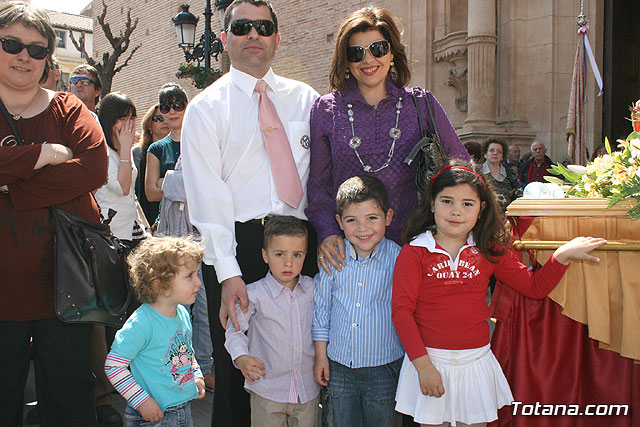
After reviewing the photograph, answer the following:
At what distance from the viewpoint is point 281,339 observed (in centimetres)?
292

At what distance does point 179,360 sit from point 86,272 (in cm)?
63

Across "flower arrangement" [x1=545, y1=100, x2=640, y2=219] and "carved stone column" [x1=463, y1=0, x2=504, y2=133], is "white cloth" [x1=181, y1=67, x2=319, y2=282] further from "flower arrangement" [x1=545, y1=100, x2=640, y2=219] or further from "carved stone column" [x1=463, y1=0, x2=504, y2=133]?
"carved stone column" [x1=463, y1=0, x2=504, y2=133]

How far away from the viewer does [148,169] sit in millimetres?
5066

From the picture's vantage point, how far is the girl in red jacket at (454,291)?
269cm

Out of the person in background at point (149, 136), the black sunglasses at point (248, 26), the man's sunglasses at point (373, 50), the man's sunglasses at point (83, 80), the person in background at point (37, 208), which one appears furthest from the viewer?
the person in background at point (149, 136)

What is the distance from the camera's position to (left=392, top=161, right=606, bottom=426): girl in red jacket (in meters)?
2.69

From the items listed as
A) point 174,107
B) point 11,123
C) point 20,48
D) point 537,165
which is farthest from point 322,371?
point 537,165

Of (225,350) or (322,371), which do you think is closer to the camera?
(322,371)

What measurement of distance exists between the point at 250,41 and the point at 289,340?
5.20 ft

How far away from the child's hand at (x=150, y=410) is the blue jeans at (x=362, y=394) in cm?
84

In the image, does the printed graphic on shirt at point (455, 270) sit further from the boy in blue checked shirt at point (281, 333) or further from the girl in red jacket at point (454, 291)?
the boy in blue checked shirt at point (281, 333)

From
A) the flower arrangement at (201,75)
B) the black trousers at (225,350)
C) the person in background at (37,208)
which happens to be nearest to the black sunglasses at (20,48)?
the person in background at (37,208)

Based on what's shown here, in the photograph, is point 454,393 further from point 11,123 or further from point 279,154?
point 11,123

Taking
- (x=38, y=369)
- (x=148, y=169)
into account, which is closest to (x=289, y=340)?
(x=38, y=369)
